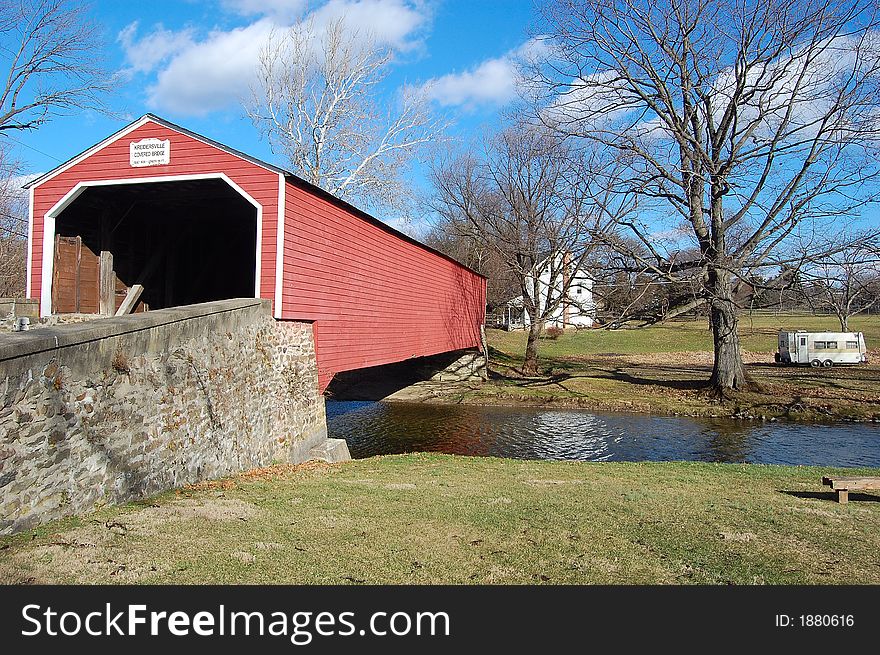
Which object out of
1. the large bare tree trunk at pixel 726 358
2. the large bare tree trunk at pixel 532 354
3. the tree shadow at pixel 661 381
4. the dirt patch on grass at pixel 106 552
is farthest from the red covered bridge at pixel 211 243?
the large bare tree trunk at pixel 532 354

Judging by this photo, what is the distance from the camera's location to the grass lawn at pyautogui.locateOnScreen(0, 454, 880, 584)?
180 inches

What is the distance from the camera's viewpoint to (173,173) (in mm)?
10250

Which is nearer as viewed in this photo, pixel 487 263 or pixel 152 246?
pixel 152 246

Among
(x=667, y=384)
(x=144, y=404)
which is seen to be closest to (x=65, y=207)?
(x=144, y=404)

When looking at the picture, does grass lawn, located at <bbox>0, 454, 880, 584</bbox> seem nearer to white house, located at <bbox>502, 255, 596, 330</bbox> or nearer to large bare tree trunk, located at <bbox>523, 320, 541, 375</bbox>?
white house, located at <bbox>502, 255, 596, 330</bbox>

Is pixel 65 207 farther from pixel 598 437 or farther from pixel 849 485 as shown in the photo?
pixel 598 437

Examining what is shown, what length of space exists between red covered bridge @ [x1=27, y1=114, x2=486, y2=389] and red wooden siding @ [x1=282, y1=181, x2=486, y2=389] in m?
0.03

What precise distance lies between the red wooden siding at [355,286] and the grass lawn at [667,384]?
567 cm

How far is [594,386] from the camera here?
24.1 meters

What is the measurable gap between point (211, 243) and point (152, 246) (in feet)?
5.42

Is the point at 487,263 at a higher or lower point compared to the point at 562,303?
higher

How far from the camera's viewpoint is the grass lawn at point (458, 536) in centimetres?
458

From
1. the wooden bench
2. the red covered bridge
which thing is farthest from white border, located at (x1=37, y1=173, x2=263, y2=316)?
the wooden bench

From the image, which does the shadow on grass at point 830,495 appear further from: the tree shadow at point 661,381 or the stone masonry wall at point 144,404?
the tree shadow at point 661,381
